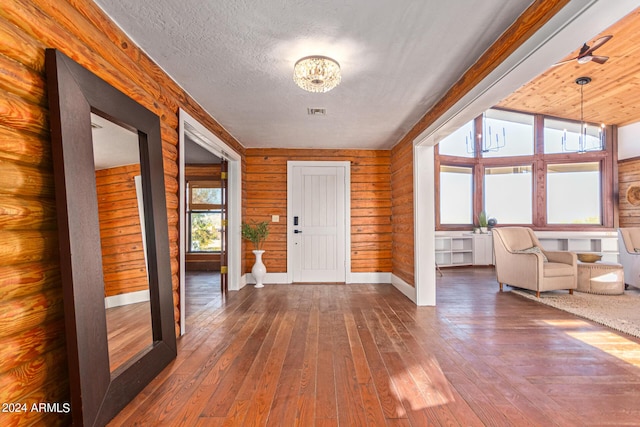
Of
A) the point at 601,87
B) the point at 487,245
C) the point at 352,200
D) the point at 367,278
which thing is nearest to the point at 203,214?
the point at 352,200

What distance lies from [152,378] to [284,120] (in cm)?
310

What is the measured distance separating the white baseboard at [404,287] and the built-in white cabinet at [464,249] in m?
2.12

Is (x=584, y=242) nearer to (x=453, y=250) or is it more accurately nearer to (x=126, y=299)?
(x=453, y=250)

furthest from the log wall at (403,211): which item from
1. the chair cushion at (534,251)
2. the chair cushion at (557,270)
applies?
the chair cushion at (557,270)

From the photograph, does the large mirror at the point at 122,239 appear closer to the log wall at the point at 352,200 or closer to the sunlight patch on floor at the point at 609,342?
the log wall at the point at 352,200

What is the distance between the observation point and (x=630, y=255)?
468 cm

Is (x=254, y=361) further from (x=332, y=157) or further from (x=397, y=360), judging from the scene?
(x=332, y=157)

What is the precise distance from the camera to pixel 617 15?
1.58m

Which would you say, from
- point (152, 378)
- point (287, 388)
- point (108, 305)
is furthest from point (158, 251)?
point (287, 388)

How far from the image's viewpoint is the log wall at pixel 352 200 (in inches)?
219

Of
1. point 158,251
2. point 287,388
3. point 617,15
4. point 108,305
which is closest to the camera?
point 617,15

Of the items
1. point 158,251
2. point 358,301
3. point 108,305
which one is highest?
point 158,251

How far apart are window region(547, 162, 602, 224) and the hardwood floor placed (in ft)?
14.7

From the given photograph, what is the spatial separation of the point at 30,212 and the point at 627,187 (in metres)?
9.43
